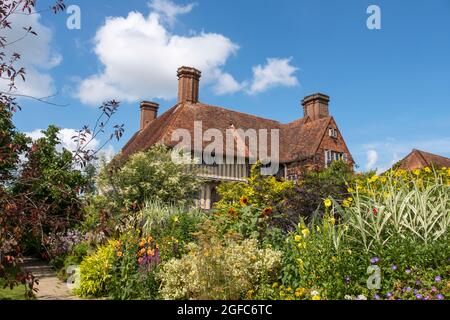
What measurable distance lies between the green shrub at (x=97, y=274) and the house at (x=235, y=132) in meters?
12.4

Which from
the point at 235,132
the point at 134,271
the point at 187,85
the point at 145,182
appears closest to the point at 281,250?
the point at 134,271

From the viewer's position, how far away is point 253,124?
99.4 feet

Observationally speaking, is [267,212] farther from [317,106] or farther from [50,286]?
[317,106]

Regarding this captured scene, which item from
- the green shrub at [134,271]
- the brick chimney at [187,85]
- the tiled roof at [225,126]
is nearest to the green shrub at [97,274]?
the green shrub at [134,271]

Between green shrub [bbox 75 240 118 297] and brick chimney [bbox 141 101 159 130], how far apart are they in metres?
25.6

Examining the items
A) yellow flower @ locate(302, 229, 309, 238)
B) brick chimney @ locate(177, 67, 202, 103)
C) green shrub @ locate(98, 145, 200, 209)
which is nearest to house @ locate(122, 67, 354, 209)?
brick chimney @ locate(177, 67, 202, 103)

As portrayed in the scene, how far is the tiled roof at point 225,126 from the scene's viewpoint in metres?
25.0

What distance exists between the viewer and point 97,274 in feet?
25.8

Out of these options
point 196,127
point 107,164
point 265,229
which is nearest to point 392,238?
point 265,229

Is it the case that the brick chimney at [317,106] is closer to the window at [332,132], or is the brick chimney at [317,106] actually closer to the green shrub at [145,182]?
the window at [332,132]

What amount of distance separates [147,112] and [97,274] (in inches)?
1040

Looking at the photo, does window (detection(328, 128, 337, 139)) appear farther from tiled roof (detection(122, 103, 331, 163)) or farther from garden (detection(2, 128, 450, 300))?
garden (detection(2, 128, 450, 300))

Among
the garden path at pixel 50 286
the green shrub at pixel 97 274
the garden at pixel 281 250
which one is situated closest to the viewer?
the garden at pixel 281 250
